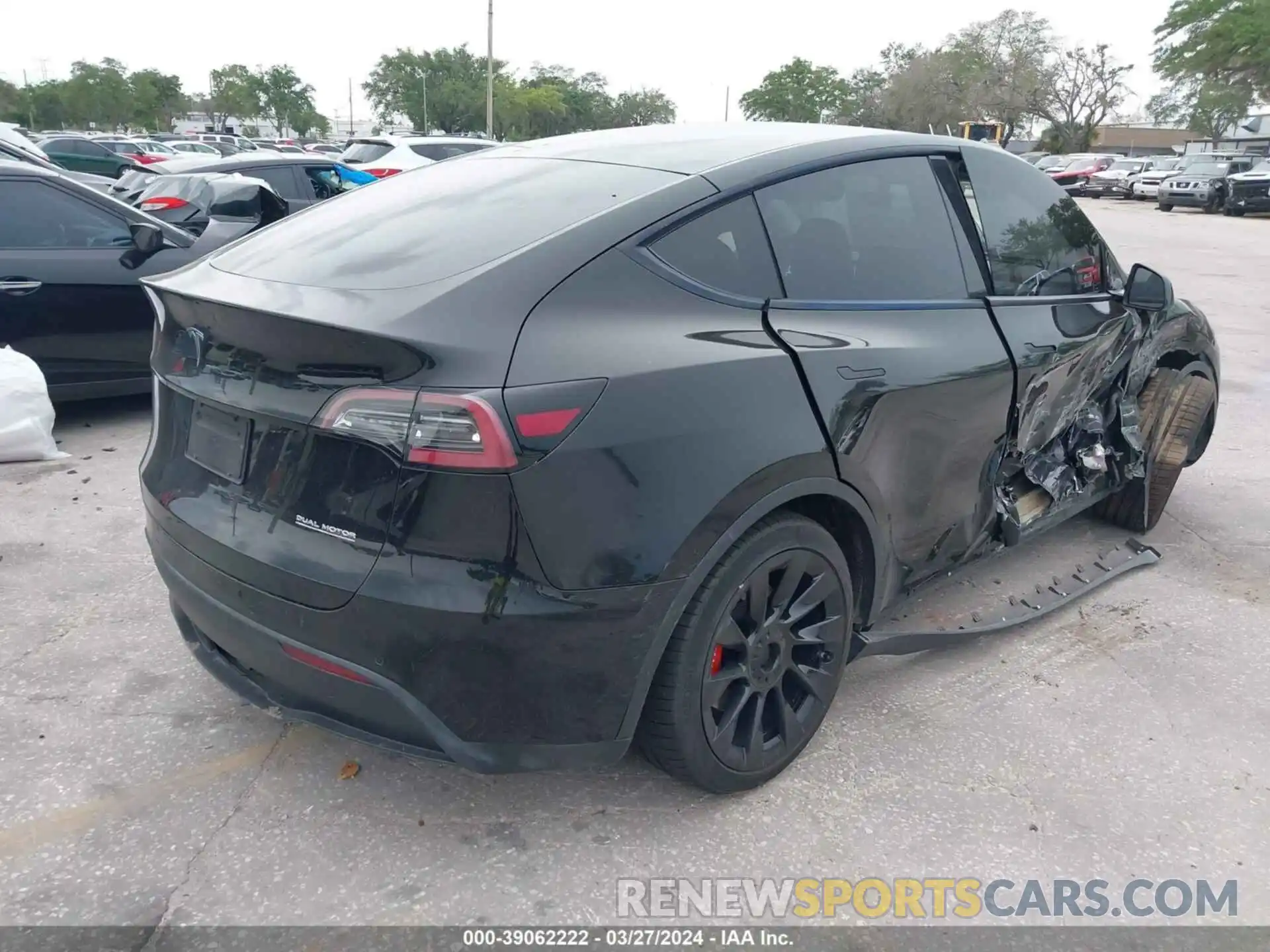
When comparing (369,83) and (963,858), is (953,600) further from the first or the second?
(369,83)

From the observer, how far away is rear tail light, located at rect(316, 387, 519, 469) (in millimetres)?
1947

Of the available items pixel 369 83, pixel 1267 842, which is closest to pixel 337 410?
pixel 1267 842

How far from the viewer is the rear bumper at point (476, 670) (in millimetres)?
2037

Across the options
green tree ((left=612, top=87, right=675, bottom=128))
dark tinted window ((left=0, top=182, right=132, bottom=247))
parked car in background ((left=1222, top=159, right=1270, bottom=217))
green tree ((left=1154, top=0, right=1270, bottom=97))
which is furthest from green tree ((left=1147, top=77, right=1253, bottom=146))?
dark tinted window ((left=0, top=182, right=132, bottom=247))

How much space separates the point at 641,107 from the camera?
79125 mm

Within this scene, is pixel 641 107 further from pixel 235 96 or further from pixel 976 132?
pixel 976 132

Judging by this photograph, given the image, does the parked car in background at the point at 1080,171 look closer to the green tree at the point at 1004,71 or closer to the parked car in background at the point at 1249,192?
the parked car in background at the point at 1249,192

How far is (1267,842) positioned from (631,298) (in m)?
2.15

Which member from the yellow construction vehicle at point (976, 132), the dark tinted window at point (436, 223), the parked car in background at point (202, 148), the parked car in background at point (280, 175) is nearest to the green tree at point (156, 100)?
the parked car in background at point (202, 148)

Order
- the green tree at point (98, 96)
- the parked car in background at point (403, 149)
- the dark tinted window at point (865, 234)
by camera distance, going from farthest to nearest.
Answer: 1. the green tree at point (98, 96)
2. the parked car in background at point (403, 149)
3. the dark tinted window at point (865, 234)

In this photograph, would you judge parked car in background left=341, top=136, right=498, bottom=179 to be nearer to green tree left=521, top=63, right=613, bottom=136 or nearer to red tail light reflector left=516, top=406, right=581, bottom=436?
red tail light reflector left=516, top=406, right=581, bottom=436

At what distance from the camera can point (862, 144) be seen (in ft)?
9.63

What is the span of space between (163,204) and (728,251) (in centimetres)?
788

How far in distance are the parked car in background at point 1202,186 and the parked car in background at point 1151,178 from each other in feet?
10.5
